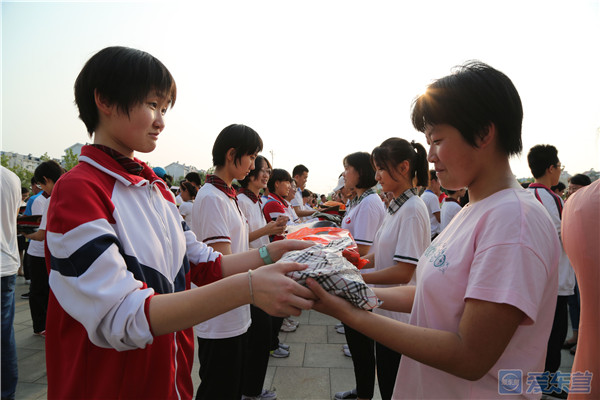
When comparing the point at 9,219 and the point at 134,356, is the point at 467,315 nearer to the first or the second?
the point at 134,356

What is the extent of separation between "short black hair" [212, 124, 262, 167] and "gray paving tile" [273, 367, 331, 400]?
257 cm

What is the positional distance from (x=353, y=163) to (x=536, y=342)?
2847 mm

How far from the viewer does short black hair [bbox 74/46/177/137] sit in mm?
1357

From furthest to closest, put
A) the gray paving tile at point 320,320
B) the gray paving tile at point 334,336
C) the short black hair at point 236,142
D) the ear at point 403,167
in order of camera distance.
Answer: the gray paving tile at point 320,320, the gray paving tile at point 334,336, the short black hair at point 236,142, the ear at point 403,167

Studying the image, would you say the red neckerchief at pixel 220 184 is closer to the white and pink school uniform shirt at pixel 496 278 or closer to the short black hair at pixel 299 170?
the white and pink school uniform shirt at pixel 496 278

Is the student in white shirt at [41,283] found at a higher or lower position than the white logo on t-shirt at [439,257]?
lower

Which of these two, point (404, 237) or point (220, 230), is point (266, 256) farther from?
point (404, 237)

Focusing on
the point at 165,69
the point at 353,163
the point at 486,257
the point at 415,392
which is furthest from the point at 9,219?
the point at 486,257

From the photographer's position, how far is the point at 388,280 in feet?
8.27

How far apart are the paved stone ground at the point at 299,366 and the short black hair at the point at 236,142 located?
2.60 m

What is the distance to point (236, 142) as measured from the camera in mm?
3053

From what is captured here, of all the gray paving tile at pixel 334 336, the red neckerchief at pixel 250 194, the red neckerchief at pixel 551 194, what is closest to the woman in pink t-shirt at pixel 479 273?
the red neckerchief at pixel 250 194

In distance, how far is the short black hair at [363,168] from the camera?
3809mm

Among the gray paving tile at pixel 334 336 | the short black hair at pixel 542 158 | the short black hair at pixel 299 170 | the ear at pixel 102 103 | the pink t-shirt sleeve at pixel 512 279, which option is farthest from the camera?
the short black hair at pixel 299 170
